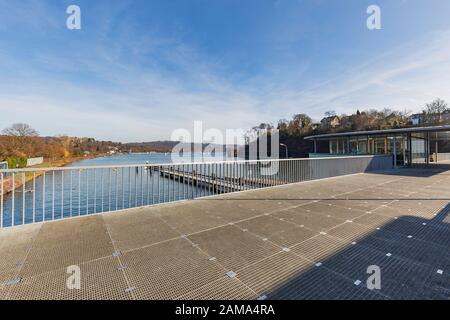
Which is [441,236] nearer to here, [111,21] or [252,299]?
[252,299]

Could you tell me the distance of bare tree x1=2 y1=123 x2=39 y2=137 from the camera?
121ft

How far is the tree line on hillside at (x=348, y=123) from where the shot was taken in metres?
31.4

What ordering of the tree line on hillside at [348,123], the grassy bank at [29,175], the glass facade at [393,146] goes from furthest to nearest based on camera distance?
the tree line on hillside at [348,123] → the glass facade at [393,146] → the grassy bank at [29,175]

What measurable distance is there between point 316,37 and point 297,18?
5.16ft

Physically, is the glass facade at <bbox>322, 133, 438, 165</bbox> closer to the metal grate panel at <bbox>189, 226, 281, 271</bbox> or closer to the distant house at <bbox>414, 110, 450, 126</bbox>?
the distant house at <bbox>414, 110, 450, 126</bbox>

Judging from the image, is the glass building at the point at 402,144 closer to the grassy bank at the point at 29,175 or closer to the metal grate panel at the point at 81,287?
the metal grate panel at the point at 81,287

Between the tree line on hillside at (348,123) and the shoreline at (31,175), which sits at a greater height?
the tree line on hillside at (348,123)

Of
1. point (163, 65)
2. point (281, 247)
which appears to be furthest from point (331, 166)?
point (163, 65)

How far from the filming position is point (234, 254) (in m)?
2.22

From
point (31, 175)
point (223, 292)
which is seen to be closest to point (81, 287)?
point (223, 292)

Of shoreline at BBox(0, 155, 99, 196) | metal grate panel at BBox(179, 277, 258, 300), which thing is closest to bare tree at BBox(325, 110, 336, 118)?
shoreline at BBox(0, 155, 99, 196)

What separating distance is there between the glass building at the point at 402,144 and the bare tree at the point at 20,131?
50875 mm

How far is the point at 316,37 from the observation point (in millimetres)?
8836

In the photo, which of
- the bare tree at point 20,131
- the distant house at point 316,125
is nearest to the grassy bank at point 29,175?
the bare tree at point 20,131
